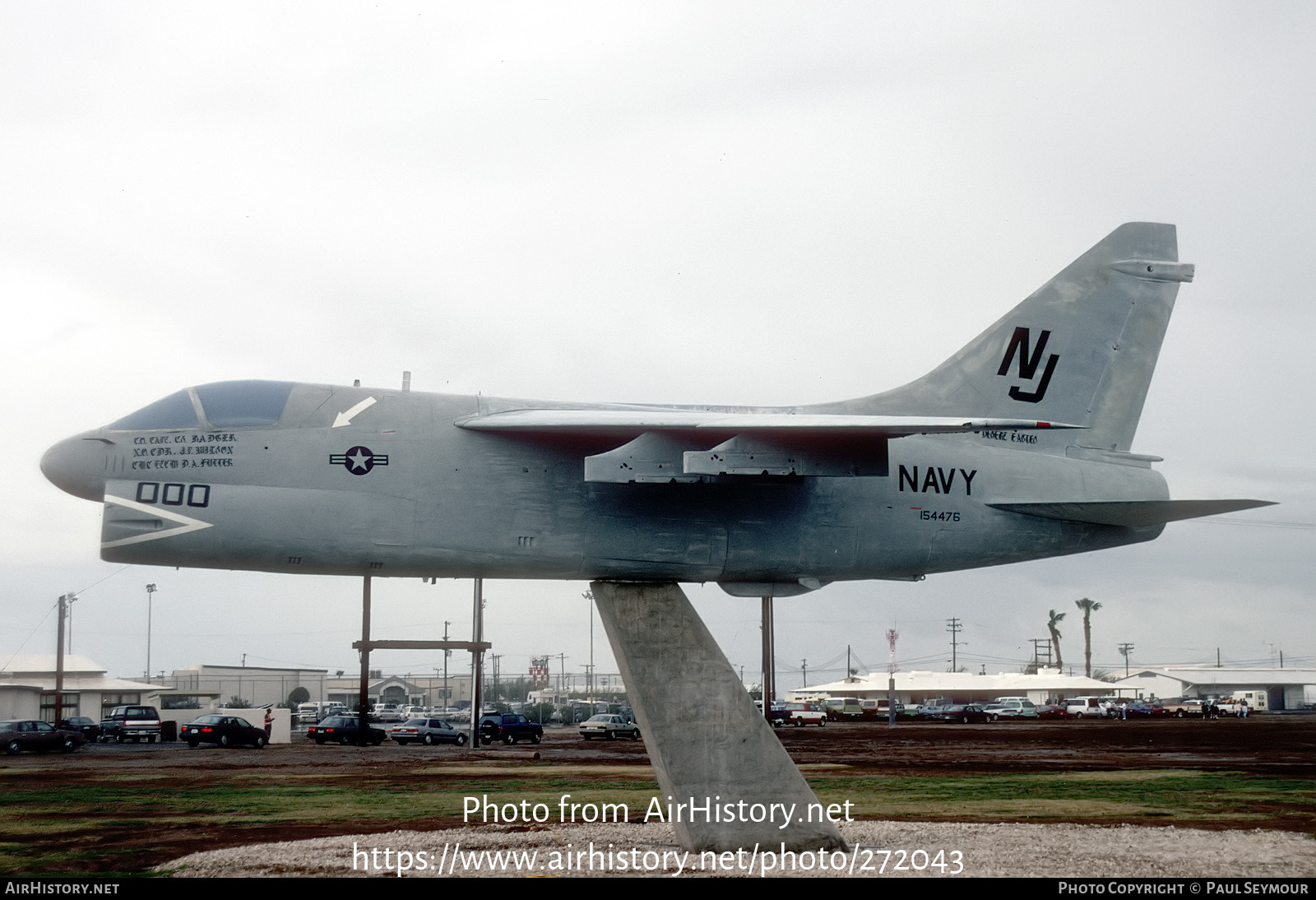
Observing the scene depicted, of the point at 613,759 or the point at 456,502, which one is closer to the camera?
the point at 456,502

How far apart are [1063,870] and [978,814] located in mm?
7590

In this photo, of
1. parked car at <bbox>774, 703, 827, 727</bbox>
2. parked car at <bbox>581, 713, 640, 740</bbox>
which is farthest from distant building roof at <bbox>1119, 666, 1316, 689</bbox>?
parked car at <bbox>581, 713, 640, 740</bbox>

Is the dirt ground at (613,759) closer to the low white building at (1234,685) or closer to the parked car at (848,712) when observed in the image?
the parked car at (848,712)

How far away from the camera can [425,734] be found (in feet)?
164

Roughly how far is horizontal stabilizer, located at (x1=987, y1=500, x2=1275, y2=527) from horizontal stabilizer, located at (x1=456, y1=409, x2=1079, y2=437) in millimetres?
2186

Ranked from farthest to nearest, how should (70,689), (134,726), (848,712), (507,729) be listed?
(848,712)
(70,689)
(134,726)
(507,729)

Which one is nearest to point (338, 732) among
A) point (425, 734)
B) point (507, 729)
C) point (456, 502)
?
point (425, 734)

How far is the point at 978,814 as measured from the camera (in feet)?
64.9

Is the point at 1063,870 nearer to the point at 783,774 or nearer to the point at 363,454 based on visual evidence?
the point at 783,774

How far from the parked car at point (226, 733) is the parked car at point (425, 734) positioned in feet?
19.5

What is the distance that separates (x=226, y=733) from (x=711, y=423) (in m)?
40.2

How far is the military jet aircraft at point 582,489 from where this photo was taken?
12.7 metres

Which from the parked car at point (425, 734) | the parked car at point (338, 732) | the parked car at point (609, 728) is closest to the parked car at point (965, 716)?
the parked car at point (609, 728)

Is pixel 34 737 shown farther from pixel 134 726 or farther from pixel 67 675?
pixel 67 675
